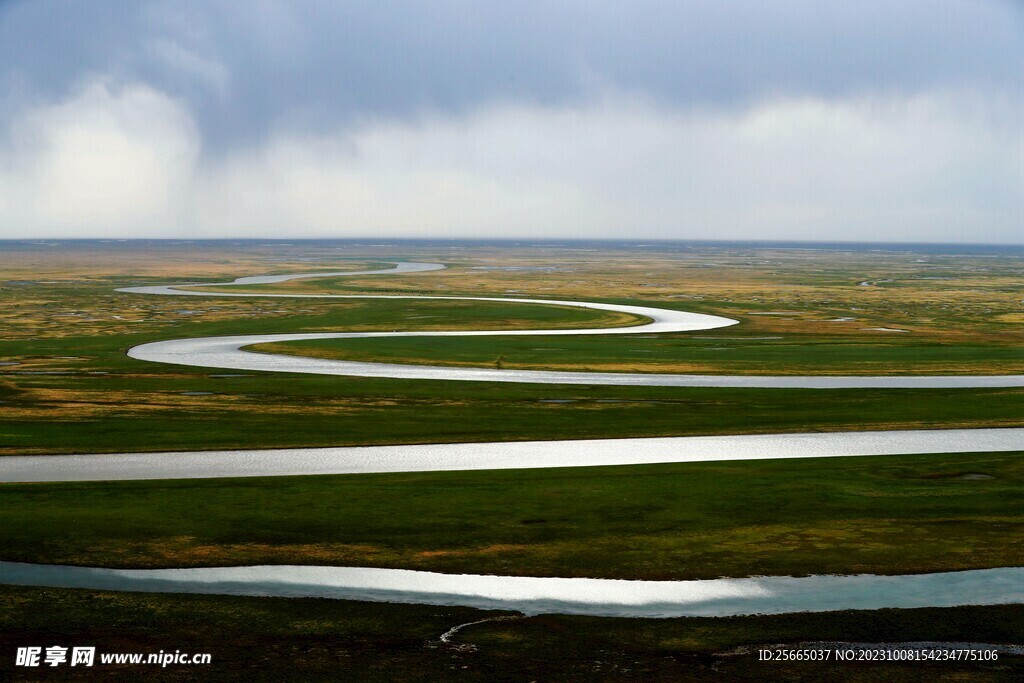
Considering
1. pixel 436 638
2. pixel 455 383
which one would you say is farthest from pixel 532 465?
pixel 455 383

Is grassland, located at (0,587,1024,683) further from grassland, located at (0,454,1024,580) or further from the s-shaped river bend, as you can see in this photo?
grassland, located at (0,454,1024,580)

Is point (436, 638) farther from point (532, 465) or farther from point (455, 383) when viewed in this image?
point (455, 383)

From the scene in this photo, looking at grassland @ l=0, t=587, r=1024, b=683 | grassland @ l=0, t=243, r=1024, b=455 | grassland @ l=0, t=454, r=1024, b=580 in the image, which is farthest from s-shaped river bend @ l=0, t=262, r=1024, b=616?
grassland @ l=0, t=243, r=1024, b=455

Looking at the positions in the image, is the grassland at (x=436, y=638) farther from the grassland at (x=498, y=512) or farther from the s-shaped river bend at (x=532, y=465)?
the s-shaped river bend at (x=532, y=465)

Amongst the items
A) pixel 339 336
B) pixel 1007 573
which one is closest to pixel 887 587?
pixel 1007 573

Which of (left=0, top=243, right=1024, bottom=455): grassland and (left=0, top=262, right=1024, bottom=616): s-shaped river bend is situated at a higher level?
(left=0, top=243, right=1024, bottom=455): grassland

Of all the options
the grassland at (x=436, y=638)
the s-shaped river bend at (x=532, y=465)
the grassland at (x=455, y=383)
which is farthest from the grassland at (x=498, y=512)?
the s-shaped river bend at (x=532, y=465)
